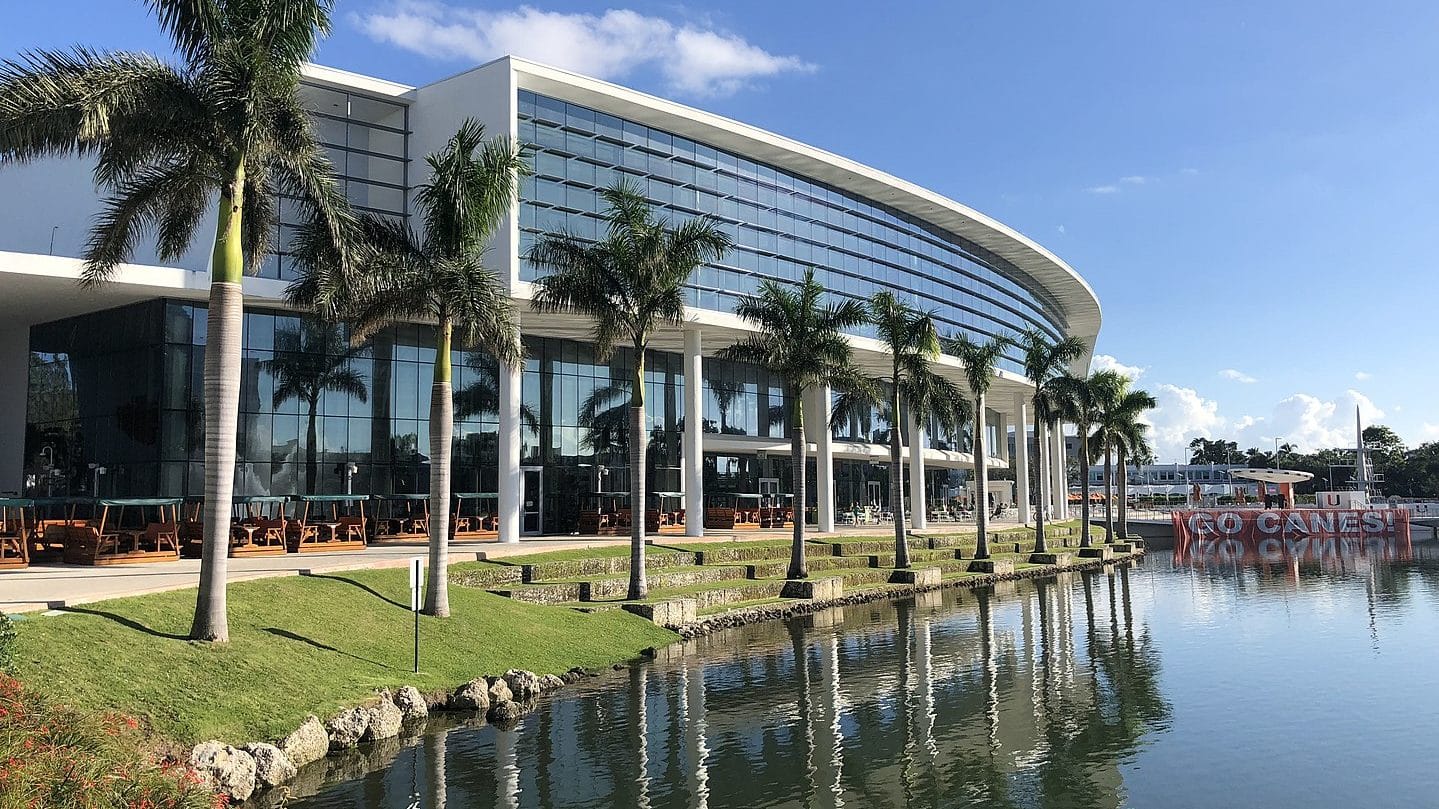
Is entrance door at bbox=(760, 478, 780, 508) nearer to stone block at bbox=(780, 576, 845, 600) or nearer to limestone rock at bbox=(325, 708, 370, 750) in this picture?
stone block at bbox=(780, 576, 845, 600)

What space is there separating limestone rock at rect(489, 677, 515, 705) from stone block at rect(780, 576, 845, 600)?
14.7 meters

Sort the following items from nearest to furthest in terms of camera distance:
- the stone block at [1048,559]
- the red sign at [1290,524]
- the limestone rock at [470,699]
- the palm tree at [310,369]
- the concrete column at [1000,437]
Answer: the limestone rock at [470,699] < the palm tree at [310,369] < the stone block at [1048,559] < the concrete column at [1000,437] < the red sign at [1290,524]

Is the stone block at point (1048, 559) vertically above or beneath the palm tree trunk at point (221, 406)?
beneath

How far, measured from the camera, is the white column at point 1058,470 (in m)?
71.6

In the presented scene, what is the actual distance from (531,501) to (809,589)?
39.2 feet

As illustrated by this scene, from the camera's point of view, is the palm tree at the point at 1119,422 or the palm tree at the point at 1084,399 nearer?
the palm tree at the point at 1084,399

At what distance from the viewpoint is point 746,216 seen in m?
42.7

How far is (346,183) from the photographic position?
1345 inches

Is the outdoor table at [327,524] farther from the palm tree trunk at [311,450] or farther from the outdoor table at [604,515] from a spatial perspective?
the outdoor table at [604,515]

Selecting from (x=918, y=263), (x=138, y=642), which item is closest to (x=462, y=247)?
(x=138, y=642)

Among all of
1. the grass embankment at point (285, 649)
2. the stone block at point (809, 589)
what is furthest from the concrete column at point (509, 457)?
the grass embankment at point (285, 649)

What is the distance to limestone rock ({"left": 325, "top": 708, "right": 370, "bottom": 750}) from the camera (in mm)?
14047

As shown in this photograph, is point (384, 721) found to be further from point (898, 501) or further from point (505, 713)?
point (898, 501)

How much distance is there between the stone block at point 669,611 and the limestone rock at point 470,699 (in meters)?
7.87
